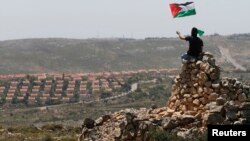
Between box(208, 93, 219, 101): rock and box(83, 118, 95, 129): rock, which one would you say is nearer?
box(208, 93, 219, 101): rock

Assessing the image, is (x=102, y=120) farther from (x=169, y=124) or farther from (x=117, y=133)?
(x=169, y=124)

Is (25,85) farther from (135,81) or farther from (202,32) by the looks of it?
(202,32)

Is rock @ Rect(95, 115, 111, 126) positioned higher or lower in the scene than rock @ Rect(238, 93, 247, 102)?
lower

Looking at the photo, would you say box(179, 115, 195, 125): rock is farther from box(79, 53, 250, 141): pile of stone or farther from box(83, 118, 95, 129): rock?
box(83, 118, 95, 129): rock

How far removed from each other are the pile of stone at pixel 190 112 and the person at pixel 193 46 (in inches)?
8.6

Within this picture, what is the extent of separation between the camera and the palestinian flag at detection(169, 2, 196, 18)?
20.9m

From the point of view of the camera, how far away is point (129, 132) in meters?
19.0

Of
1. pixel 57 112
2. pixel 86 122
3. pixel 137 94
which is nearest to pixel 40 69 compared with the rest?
pixel 137 94

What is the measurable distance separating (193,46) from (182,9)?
5.32 feet

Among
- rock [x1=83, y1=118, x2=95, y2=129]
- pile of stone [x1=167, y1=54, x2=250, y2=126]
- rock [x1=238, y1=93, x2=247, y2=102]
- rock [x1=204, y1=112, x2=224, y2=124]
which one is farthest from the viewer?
rock [x1=83, y1=118, x2=95, y2=129]

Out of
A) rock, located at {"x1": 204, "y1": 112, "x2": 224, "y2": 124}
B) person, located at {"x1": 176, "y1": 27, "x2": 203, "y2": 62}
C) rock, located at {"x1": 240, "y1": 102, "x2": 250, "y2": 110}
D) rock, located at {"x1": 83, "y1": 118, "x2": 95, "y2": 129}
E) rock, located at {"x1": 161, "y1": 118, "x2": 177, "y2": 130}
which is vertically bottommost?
rock, located at {"x1": 83, "y1": 118, "x2": 95, "y2": 129}

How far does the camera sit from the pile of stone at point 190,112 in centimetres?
1838

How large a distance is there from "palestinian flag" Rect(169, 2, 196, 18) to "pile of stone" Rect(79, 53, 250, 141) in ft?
6.12

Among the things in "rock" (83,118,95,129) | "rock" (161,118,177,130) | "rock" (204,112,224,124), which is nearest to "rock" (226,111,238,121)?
"rock" (204,112,224,124)
